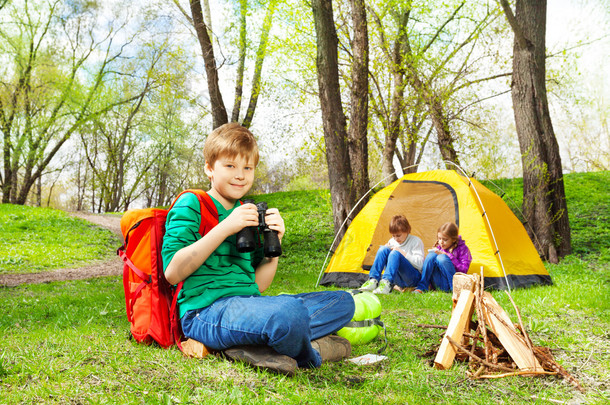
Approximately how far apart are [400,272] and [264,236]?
12.0ft

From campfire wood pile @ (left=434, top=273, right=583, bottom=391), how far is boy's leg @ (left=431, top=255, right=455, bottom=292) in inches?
107

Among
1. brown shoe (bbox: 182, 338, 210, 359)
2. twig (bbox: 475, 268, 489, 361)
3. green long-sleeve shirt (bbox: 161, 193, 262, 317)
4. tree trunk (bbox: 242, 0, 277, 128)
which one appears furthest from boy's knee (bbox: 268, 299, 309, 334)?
tree trunk (bbox: 242, 0, 277, 128)

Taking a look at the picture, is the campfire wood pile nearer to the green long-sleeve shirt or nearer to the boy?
the boy

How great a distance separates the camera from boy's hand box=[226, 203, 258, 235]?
7.59ft

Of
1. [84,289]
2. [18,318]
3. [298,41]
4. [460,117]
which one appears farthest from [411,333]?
[460,117]

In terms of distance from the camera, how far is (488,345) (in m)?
2.54

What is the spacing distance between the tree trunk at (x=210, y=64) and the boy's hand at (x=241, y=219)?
8.87 m

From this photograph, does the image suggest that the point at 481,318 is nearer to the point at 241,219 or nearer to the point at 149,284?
the point at 241,219

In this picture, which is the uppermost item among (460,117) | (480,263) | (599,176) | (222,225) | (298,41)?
(298,41)

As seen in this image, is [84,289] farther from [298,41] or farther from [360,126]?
[298,41]

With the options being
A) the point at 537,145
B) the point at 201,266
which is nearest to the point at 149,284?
the point at 201,266

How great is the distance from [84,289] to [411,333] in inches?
192

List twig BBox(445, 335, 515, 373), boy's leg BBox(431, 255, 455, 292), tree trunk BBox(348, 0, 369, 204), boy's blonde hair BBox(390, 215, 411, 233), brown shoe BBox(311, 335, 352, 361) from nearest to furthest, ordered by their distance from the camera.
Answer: twig BBox(445, 335, 515, 373) → brown shoe BBox(311, 335, 352, 361) → boy's leg BBox(431, 255, 455, 292) → boy's blonde hair BBox(390, 215, 411, 233) → tree trunk BBox(348, 0, 369, 204)

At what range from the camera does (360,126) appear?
8.15 metres
